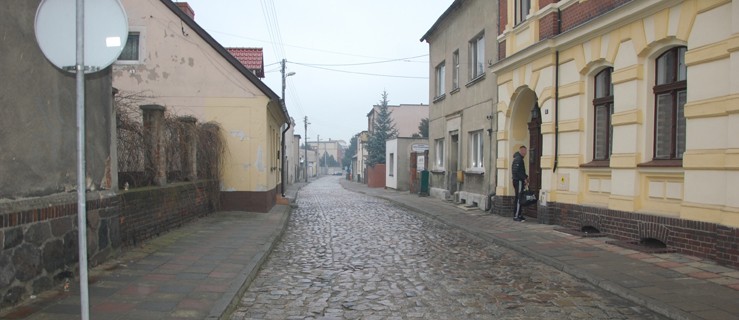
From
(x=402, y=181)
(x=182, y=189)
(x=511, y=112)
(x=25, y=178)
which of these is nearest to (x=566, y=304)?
(x=25, y=178)

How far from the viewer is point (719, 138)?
7.32 meters

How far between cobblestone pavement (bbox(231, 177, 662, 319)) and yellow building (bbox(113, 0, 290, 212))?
4768 millimetres

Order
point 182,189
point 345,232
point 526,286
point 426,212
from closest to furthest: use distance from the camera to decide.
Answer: point 526,286 < point 182,189 < point 345,232 < point 426,212

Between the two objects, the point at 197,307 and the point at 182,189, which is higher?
the point at 182,189

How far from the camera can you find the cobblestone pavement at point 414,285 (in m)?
5.36

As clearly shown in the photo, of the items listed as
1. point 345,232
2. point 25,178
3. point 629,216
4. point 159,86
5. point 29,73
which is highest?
point 159,86

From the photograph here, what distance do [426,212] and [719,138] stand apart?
374 inches

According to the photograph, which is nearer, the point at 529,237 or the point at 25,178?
the point at 25,178

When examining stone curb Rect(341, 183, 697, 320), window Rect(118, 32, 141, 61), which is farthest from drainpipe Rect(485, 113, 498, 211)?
window Rect(118, 32, 141, 61)

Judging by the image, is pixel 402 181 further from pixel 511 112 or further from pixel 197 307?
pixel 197 307

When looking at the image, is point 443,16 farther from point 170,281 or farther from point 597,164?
point 170,281

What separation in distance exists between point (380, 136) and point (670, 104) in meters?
40.2

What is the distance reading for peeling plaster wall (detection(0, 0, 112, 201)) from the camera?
4859mm

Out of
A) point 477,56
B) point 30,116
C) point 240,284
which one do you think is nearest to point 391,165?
point 477,56
